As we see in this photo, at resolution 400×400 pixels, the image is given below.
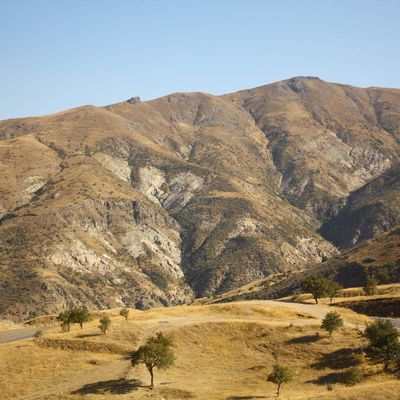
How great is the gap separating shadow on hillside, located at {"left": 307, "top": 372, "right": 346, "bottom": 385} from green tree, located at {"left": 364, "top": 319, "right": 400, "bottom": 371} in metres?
3.53

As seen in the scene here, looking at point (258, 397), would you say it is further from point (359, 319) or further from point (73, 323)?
point (73, 323)

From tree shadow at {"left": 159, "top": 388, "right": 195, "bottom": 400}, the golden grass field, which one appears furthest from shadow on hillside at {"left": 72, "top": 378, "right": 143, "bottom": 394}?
tree shadow at {"left": 159, "top": 388, "right": 195, "bottom": 400}

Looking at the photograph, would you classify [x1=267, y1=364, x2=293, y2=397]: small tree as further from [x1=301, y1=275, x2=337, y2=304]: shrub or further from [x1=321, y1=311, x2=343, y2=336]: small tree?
[x1=301, y1=275, x2=337, y2=304]: shrub

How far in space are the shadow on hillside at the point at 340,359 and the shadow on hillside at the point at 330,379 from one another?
1.91 m

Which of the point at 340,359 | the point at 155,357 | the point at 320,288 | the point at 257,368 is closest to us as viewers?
the point at 155,357

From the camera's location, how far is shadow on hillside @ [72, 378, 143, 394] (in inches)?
2218

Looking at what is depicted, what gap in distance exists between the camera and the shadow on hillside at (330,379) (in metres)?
54.2

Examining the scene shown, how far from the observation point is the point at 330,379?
54875 mm

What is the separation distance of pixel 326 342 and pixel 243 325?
11.8 metres

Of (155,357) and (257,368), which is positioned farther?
(257,368)

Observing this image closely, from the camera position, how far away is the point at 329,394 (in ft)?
156

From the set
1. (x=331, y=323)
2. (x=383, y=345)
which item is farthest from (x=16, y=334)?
(x=383, y=345)

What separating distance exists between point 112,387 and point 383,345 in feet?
90.7

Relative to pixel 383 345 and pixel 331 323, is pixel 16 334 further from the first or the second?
pixel 383 345
